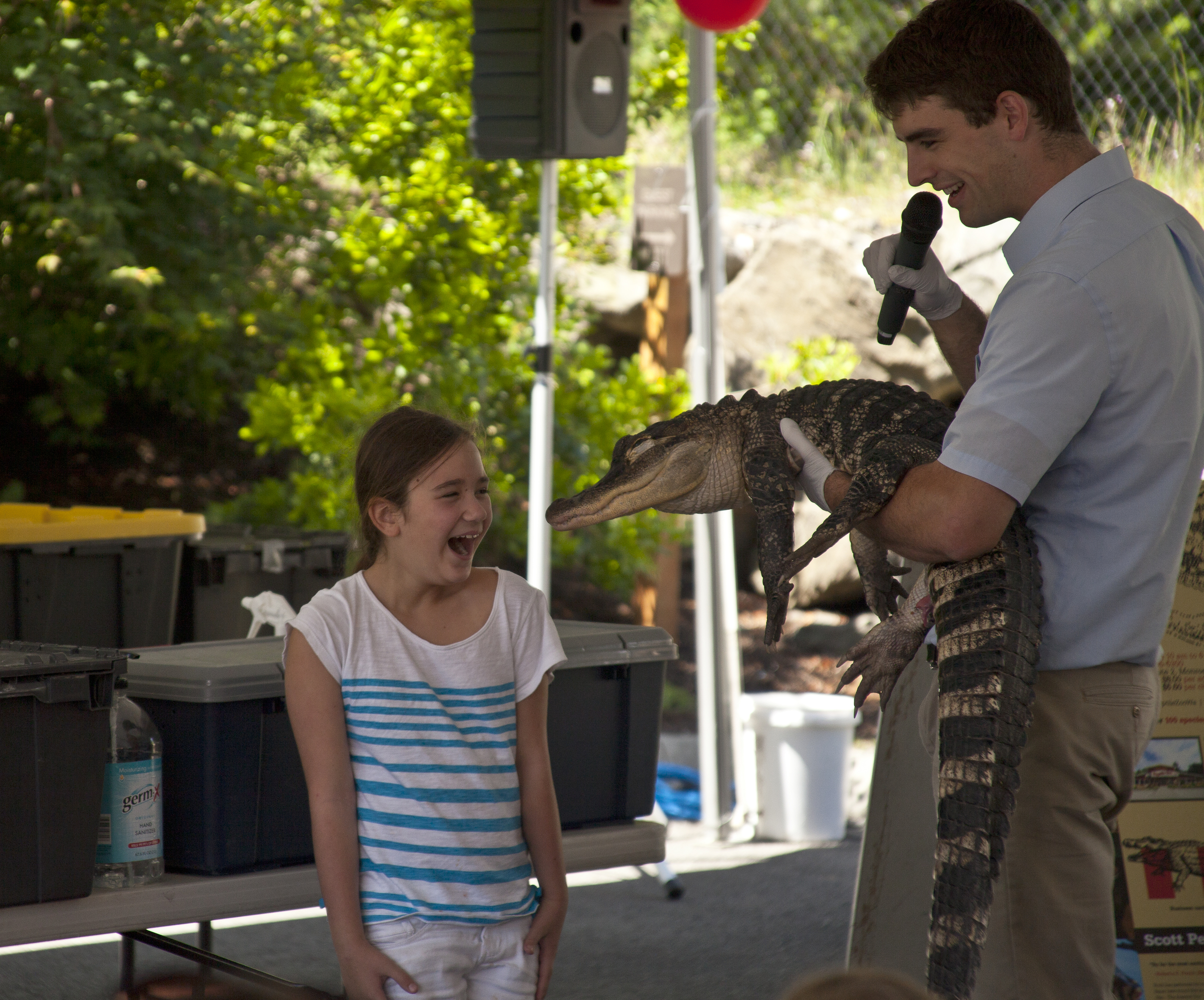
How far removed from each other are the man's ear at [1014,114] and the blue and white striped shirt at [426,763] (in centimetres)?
100

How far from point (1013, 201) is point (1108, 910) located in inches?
36.2

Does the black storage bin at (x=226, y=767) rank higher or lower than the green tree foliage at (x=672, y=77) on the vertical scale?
lower

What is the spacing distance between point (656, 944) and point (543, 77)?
256 cm

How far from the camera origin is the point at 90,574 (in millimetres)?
3111

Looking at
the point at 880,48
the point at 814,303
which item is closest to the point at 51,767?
the point at 814,303

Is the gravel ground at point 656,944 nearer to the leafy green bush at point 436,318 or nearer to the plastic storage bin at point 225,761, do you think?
the plastic storage bin at point 225,761

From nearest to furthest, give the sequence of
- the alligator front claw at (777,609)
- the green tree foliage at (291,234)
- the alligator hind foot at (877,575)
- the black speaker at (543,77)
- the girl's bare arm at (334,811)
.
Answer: the girl's bare arm at (334,811) < the alligator front claw at (777,609) < the alligator hind foot at (877,575) < the black speaker at (543,77) < the green tree foliage at (291,234)

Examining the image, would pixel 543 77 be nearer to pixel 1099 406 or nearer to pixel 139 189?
pixel 1099 406

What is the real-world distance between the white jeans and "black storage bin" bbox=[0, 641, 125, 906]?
1.42ft

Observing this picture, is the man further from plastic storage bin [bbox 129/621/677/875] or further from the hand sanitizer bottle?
the hand sanitizer bottle

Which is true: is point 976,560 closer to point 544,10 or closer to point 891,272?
point 891,272

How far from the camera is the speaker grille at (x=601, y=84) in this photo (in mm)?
3643

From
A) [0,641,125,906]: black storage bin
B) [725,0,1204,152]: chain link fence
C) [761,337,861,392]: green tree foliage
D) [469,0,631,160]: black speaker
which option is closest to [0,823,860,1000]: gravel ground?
[0,641,125,906]: black storage bin

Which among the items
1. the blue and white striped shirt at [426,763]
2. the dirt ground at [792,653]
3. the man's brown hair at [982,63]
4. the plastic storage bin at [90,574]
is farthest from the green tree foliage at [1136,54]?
the blue and white striped shirt at [426,763]
